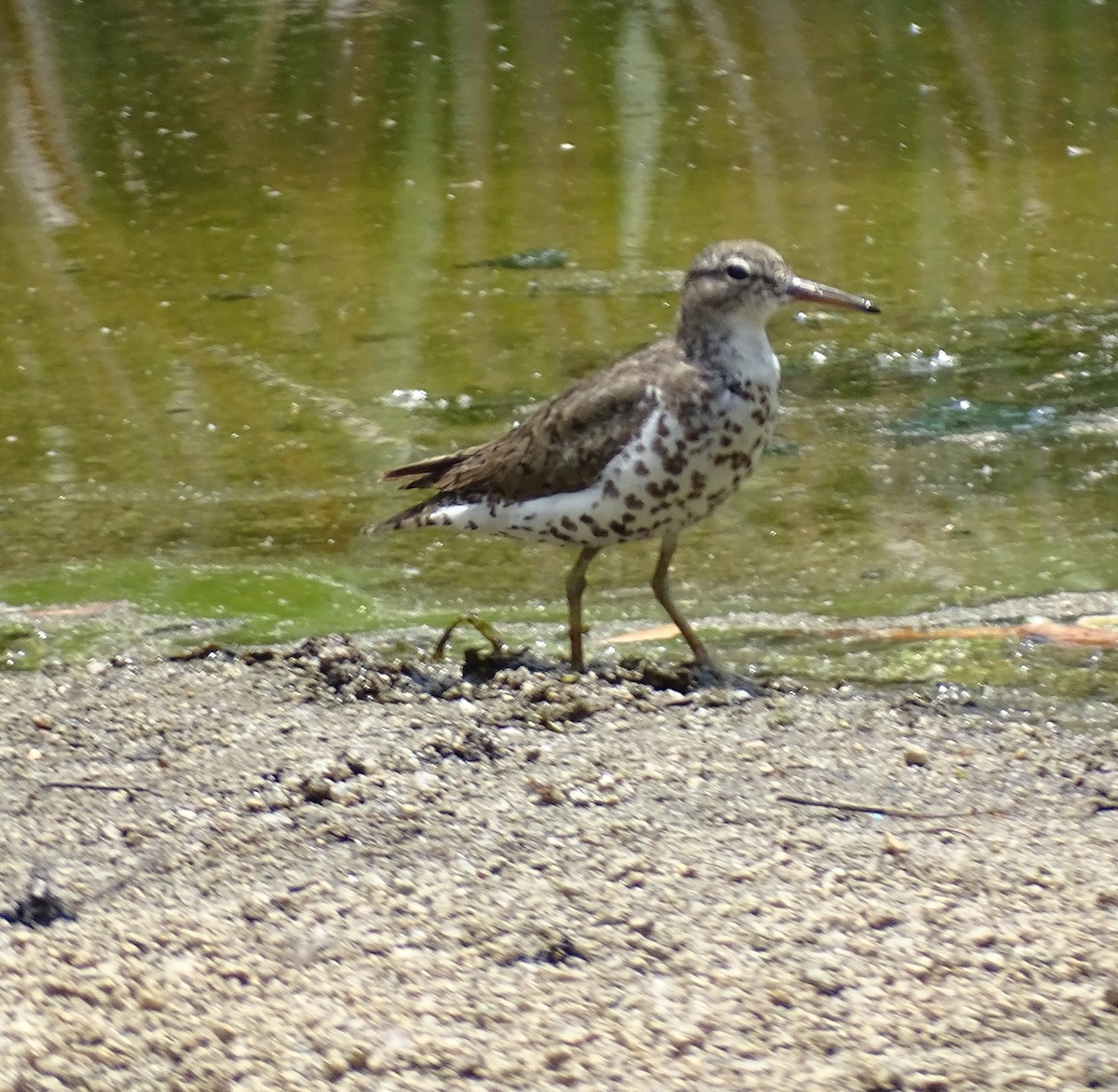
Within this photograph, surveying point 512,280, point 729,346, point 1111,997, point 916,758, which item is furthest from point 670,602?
point 512,280

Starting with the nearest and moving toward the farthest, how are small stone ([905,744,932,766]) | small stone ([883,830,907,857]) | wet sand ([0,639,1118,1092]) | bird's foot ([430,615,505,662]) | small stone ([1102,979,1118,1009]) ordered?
wet sand ([0,639,1118,1092])
small stone ([1102,979,1118,1009])
small stone ([883,830,907,857])
small stone ([905,744,932,766])
bird's foot ([430,615,505,662])

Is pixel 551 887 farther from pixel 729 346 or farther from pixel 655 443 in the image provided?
pixel 729 346

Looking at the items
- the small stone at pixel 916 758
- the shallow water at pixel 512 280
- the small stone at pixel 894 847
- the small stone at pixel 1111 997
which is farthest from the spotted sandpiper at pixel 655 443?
Result: the small stone at pixel 1111 997

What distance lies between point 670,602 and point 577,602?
26cm

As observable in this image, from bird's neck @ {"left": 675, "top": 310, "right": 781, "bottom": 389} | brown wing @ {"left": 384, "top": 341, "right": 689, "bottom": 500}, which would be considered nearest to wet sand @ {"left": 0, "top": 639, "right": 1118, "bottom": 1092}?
brown wing @ {"left": 384, "top": 341, "right": 689, "bottom": 500}

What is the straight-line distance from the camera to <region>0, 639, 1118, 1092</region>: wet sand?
2.93 meters

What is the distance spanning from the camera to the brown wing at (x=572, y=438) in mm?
5105

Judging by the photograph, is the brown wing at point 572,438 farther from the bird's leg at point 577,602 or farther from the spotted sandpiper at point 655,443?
the bird's leg at point 577,602

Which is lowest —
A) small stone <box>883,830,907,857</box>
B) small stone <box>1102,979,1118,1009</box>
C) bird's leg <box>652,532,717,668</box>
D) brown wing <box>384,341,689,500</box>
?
bird's leg <box>652,532,717,668</box>

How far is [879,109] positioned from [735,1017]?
8.16 m

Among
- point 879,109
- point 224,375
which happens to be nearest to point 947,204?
point 879,109

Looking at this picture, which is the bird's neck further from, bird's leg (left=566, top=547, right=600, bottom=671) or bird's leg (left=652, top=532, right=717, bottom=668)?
bird's leg (left=566, top=547, right=600, bottom=671)

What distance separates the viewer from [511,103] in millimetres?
10633

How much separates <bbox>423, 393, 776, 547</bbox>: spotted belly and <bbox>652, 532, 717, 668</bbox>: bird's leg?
0.11 meters
